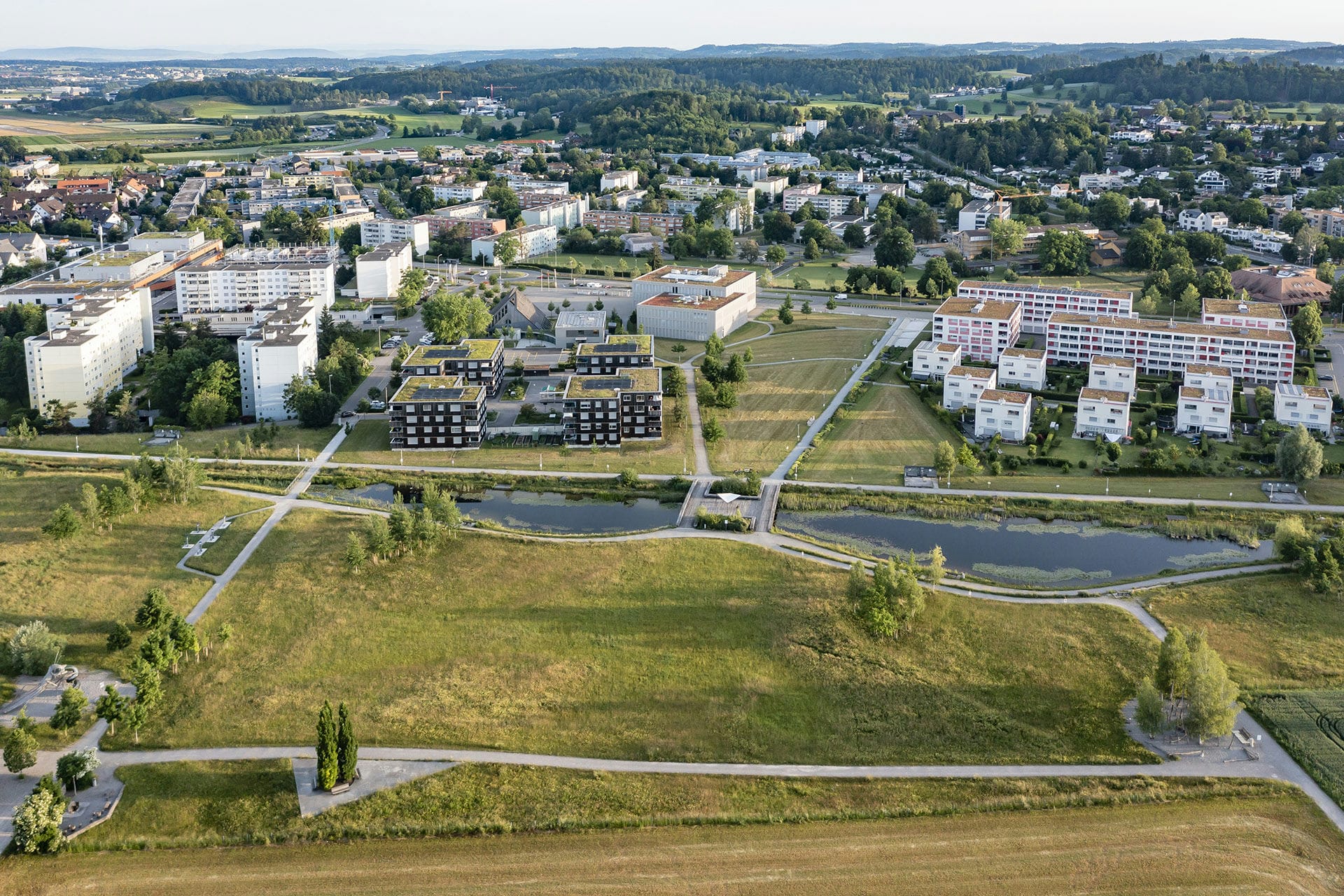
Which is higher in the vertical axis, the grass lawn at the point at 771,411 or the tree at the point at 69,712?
the grass lawn at the point at 771,411

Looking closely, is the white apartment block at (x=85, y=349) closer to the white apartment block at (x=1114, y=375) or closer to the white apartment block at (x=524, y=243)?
the white apartment block at (x=524, y=243)

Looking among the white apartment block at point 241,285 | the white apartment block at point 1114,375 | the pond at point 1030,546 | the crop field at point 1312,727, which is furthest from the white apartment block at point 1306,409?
the white apartment block at point 241,285

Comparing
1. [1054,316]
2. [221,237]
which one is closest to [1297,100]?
[1054,316]

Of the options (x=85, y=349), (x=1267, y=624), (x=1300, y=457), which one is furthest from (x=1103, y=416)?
(x=85, y=349)

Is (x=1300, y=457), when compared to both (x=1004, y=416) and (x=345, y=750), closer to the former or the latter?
(x=1004, y=416)

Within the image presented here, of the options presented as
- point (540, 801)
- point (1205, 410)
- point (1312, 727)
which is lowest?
point (540, 801)
